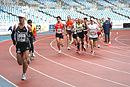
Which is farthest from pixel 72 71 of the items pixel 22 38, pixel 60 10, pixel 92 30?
pixel 60 10

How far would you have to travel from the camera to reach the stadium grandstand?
3741cm

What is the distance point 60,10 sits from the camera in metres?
46.7

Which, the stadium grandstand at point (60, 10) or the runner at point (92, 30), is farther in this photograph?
the stadium grandstand at point (60, 10)

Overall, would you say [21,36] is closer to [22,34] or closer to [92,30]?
[22,34]

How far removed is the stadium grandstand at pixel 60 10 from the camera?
3741cm

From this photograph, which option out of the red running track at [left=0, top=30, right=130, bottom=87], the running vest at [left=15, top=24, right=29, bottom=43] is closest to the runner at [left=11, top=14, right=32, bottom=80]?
the running vest at [left=15, top=24, right=29, bottom=43]

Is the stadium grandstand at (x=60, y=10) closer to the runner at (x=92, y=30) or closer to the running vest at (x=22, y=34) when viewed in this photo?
the runner at (x=92, y=30)

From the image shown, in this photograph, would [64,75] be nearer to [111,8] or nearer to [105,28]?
[105,28]

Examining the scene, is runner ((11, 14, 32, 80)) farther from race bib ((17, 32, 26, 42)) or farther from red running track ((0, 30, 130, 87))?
red running track ((0, 30, 130, 87))

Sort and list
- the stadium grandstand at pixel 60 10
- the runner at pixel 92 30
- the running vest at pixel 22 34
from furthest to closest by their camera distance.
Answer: the stadium grandstand at pixel 60 10
the runner at pixel 92 30
the running vest at pixel 22 34

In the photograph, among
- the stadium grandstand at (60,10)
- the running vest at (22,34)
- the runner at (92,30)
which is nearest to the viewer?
the running vest at (22,34)

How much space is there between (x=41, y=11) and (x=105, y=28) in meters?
22.4

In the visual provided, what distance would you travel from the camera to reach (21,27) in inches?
367

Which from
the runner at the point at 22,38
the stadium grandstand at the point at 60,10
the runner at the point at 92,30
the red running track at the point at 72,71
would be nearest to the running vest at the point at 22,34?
the runner at the point at 22,38
